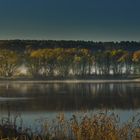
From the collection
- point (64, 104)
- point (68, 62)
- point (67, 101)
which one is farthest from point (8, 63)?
point (64, 104)

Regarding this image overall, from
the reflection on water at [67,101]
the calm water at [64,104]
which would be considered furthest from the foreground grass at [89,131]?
the reflection on water at [67,101]

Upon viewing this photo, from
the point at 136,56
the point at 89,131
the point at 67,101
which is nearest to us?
the point at 89,131

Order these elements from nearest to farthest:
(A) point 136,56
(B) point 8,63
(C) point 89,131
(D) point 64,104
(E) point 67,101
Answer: (C) point 89,131 → (D) point 64,104 → (E) point 67,101 → (B) point 8,63 → (A) point 136,56

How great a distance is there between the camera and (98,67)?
438 ft

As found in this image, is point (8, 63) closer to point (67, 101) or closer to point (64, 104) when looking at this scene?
point (67, 101)

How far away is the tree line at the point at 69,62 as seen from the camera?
403 ft

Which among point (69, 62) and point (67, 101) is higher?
point (69, 62)

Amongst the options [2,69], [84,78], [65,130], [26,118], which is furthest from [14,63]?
[65,130]

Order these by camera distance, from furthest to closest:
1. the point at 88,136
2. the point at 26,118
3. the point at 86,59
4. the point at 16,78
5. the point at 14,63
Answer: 1. the point at 86,59
2. the point at 14,63
3. the point at 16,78
4. the point at 26,118
5. the point at 88,136

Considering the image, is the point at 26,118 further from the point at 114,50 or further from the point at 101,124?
the point at 114,50

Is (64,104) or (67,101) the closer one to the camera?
(64,104)

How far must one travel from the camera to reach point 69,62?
127250 mm

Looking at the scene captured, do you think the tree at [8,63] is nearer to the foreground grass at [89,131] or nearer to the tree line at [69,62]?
the tree line at [69,62]

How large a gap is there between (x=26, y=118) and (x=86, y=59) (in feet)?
365
